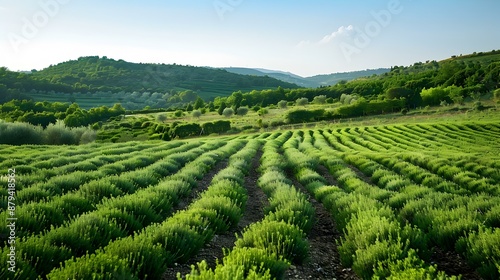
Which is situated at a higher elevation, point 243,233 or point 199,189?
point 243,233

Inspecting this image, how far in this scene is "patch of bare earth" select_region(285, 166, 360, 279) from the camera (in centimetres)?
532

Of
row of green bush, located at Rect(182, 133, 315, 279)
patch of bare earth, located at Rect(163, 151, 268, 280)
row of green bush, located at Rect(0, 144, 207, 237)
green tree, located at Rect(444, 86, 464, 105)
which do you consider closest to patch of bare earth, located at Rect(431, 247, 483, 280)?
row of green bush, located at Rect(182, 133, 315, 279)

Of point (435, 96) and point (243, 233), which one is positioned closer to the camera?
point (243, 233)

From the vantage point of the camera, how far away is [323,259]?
615cm

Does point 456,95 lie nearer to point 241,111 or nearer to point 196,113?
point 241,111

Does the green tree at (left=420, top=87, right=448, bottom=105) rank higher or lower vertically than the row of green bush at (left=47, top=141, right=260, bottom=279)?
lower

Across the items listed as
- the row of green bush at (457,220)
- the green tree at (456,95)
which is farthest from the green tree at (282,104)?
the row of green bush at (457,220)

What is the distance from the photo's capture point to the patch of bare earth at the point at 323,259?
5.32 m

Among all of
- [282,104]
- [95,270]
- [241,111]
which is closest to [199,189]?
[95,270]

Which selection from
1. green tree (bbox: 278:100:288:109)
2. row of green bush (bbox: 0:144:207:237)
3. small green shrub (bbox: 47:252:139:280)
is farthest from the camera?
green tree (bbox: 278:100:288:109)

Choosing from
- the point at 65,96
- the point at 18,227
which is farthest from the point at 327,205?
the point at 65,96

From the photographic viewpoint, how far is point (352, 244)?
19.5 ft

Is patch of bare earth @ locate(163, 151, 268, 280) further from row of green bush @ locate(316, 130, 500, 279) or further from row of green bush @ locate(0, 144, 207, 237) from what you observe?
row of green bush @ locate(316, 130, 500, 279)

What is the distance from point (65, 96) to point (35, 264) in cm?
18162
